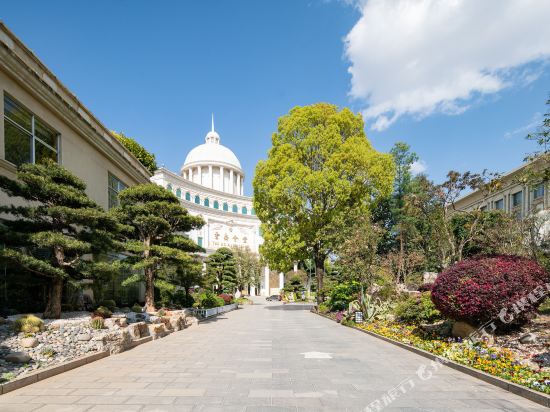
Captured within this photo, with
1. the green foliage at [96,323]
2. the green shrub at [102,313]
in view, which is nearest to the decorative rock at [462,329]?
the green foliage at [96,323]

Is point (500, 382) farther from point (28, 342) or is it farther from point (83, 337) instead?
point (28, 342)

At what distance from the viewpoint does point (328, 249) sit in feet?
86.1

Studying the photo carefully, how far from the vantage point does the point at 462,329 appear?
9812 mm

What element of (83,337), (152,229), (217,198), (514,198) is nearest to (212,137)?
(217,198)

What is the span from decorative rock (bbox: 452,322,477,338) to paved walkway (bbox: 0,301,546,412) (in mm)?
1443

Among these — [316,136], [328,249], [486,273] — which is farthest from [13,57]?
[328,249]

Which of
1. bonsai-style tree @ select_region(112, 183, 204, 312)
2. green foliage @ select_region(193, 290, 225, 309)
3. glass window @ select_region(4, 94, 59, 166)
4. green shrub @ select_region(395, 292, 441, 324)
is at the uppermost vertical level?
glass window @ select_region(4, 94, 59, 166)

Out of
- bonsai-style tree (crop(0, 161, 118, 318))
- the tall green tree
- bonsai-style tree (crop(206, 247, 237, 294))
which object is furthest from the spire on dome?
bonsai-style tree (crop(0, 161, 118, 318))

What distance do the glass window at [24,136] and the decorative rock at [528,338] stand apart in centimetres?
1547

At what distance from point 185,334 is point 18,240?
6892 mm

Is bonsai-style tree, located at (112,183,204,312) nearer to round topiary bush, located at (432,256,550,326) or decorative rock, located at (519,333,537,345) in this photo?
round topiary bush, located at (432,256,550,326)

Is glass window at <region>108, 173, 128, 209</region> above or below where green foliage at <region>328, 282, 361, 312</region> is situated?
above

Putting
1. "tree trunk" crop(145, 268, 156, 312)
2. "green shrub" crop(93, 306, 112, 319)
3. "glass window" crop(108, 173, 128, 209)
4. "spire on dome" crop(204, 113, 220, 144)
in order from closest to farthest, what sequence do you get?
"green shrub" crop(93, 306, 112, 319), "tree trunk" crop(145, 268, 156, 312), "glass window" crop(108, 173, 128, 209), "spire on dome" crop(204, 113, 220, 144)

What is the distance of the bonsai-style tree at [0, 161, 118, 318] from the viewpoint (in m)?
10.1
